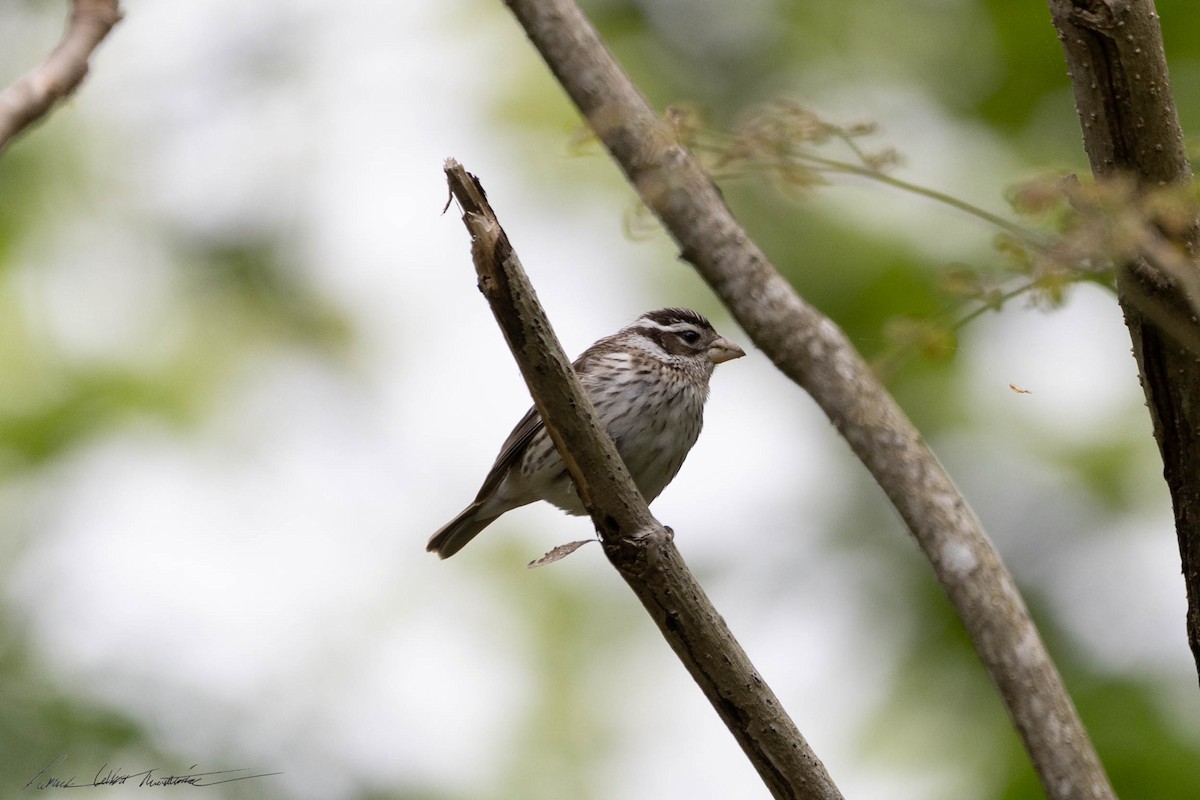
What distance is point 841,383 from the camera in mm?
2713

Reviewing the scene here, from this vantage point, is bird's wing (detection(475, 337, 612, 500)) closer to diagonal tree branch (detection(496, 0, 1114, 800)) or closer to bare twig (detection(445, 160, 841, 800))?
bare twig (detection(445, 160, 841, 800))

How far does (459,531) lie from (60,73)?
4.56 meters

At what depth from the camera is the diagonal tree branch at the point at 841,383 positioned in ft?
7.75

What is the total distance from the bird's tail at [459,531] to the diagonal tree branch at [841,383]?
331 cm

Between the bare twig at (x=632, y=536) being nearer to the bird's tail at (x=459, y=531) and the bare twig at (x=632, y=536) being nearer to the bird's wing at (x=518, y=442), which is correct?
the bird's wing at (x=518, y=442)

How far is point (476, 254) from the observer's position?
2971 mm

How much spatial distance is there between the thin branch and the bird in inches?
137

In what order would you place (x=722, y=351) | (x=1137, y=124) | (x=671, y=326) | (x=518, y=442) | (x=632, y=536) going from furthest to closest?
(x=671, y=326) < (x=722, y=351) < (x=518, y=442) < (x=632, y=536) < (x=1137, y=124)

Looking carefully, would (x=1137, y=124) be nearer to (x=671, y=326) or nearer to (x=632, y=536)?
(x=632, y=536)

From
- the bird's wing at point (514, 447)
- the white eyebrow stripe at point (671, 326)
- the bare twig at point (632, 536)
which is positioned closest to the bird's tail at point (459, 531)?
the bird's wing at point (514, 447)
